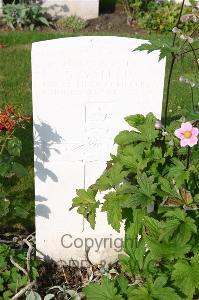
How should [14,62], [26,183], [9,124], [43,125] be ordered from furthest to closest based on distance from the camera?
[14,62] < [26,183] < [43,125] < [9,124]

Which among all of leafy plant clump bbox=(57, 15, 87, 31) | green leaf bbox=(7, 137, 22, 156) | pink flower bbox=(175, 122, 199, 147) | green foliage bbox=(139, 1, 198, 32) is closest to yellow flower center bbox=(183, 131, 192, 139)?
pink flower bbox=(175, 122, 199, 147)

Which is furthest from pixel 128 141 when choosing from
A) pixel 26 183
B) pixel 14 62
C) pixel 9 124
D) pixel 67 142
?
pixel 14 62

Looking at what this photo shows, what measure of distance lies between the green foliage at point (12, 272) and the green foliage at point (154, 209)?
446 mm

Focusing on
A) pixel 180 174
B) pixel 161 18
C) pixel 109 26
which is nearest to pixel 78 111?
pixel 180 174

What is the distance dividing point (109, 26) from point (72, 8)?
0.63m

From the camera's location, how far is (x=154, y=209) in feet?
9.87

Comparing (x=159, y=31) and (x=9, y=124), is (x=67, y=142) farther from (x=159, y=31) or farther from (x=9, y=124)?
(x=159, y=31)

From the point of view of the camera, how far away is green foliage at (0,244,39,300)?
2.88 metres

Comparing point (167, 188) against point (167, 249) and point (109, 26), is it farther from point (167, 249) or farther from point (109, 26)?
point (109, 26)

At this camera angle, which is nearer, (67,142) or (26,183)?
(67,142)

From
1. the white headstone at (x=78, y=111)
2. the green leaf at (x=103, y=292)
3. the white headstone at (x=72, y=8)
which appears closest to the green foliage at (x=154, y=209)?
the green leaf at (x=103, y=292)

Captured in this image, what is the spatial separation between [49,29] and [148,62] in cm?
497

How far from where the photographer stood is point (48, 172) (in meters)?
3.04

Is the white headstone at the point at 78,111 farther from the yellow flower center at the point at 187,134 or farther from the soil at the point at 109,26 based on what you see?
the soil at the point at 109,26
